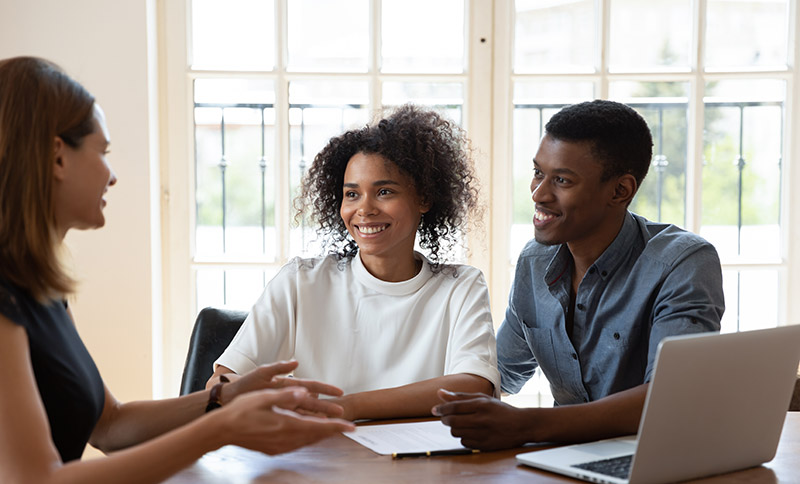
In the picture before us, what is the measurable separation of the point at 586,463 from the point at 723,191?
2.12 m

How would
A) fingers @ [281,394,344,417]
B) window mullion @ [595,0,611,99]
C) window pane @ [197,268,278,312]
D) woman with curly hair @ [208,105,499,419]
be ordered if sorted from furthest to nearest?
window pane @ [197,268,278,312] < window mullion @ [595,0,611,99] < woman with curly hair @ [208,105,499,419] < fingers @ [281,394,344,417]

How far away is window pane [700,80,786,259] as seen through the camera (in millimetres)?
3053

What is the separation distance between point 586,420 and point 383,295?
70 cm

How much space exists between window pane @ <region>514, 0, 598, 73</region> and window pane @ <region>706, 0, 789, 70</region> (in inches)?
17.6

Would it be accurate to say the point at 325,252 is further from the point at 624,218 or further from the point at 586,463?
the point at 586,463

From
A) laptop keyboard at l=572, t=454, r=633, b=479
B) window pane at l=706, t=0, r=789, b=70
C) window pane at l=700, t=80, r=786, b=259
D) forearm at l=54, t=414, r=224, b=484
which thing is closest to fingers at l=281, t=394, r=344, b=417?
forearm at l=54, t=414, r=224, b=484

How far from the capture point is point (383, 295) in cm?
200

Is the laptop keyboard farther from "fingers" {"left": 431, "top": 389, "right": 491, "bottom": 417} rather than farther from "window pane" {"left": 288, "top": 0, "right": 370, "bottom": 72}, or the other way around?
"window pane" {"left": 288, "top": 0, "right": 370, "bottom": 72}

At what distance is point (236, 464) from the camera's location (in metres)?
1.29

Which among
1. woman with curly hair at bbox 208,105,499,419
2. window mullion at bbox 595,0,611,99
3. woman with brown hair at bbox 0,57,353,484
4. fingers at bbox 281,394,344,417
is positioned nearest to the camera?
woman with brown hair at bbox 0,57,353,484

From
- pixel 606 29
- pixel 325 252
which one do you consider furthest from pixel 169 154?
pixel 606 29

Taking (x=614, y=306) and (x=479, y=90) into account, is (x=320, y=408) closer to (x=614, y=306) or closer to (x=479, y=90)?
(x=614, y=306)

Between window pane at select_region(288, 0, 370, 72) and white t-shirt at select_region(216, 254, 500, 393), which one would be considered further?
window pane at select_region(288, 0, 370, 72)

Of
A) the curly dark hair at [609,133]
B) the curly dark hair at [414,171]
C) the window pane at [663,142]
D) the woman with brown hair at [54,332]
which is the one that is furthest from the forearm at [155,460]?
the window pane at [663,142]
